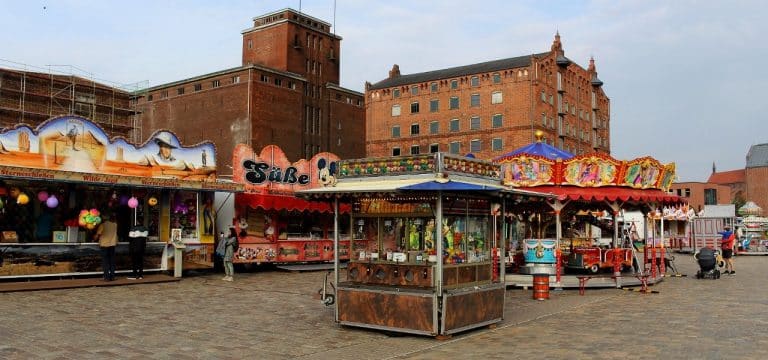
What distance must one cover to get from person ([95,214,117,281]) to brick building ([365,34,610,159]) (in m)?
53.7

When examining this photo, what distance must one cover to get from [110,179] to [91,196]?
1.86 m

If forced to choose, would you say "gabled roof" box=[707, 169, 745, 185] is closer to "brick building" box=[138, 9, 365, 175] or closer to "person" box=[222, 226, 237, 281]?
"brick building" box=[138, 9, 365, 175]

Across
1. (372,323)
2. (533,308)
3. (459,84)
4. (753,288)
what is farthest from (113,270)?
(459,84)

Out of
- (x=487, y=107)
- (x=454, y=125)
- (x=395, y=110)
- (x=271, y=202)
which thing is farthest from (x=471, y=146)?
(x=271, y=202)

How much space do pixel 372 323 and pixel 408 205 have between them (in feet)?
7.48

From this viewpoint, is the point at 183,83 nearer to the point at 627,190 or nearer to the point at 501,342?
the point at 627,190

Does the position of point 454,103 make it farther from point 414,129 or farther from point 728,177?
point 728,177

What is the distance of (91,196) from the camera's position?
19.9 metres

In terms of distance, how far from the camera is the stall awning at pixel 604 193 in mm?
19184

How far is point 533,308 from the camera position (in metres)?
14.5

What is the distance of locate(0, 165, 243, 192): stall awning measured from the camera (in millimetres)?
16516

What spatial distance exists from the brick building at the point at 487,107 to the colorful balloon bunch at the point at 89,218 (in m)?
53.8

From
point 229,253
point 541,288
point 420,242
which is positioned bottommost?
point 541,288

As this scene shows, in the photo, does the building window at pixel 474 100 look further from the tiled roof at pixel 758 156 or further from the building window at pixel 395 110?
the tiled roof at pixel 758 156
